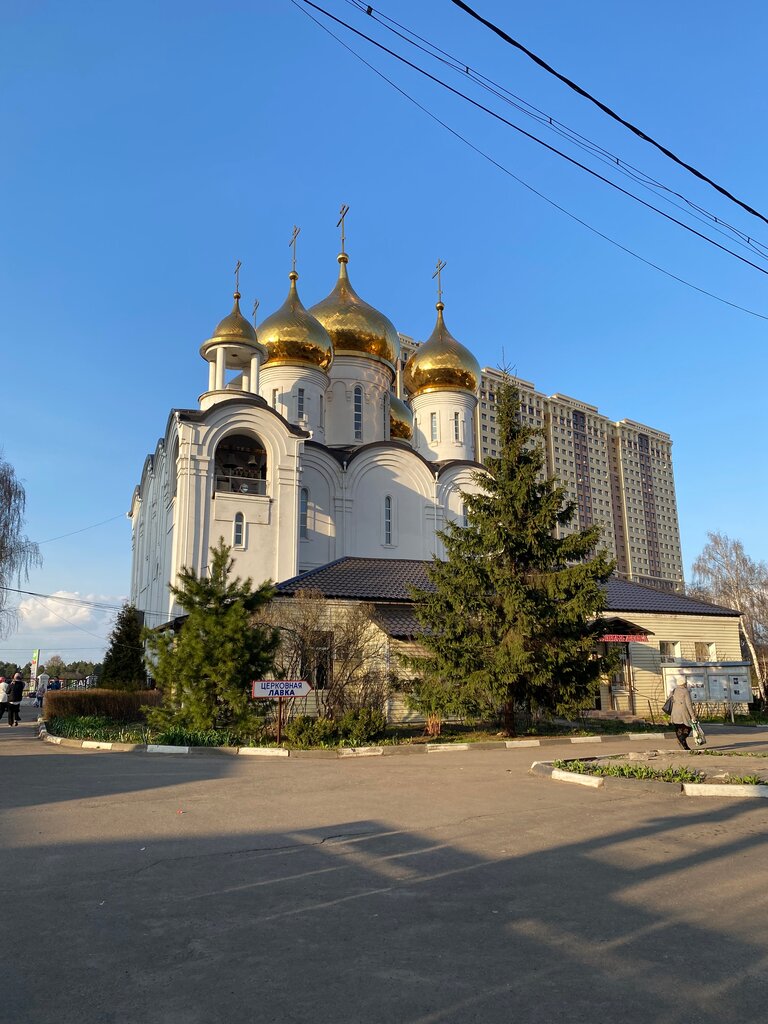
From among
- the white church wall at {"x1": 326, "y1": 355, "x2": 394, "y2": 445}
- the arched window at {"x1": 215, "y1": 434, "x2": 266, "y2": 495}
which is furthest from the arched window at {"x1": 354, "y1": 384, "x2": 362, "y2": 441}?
the arched window at {"x1": 215, "y1": 434, "x2": 266, "y2": 495}

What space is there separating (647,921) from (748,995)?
3.16 feet

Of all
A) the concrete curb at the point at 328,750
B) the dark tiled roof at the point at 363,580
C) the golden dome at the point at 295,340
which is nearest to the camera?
the concrete curb at the point at 328,750

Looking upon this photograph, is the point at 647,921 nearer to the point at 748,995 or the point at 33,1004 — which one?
the point at 748,995

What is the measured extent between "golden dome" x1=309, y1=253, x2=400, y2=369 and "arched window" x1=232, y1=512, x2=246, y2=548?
10.9 metres

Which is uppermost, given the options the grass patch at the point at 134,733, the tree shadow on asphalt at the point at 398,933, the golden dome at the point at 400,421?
the golden dome at the point at 400,421

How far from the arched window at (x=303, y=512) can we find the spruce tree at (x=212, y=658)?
14.0 meters

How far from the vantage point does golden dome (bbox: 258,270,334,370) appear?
31.9m

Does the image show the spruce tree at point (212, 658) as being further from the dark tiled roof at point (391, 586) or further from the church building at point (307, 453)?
the church building at point (307, 453)

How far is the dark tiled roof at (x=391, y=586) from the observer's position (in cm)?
2062

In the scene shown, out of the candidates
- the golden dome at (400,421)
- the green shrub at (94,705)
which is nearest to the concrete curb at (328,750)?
the green shrub at (94,705)

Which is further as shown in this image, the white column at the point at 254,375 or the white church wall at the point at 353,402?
the white church wall at the point at 353,402

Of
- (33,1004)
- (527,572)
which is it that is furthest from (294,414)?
(33,1004)

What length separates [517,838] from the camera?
6.52 metres

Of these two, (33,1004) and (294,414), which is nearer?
(33,1004)
